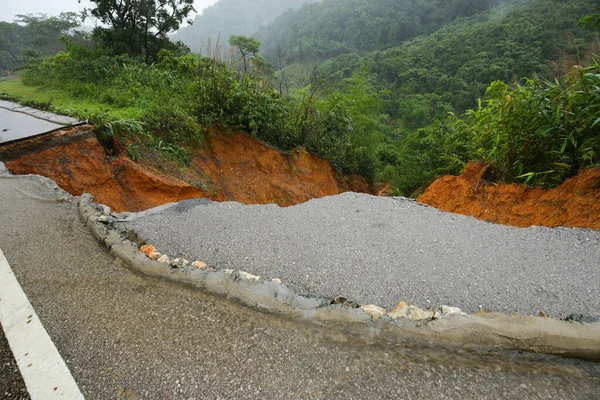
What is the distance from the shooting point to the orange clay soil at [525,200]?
2.49m

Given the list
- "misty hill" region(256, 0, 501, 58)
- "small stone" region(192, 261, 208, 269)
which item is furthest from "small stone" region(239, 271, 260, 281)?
"misty hill" region(256, 0, 501, 58)

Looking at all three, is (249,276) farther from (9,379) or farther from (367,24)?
(367,24)

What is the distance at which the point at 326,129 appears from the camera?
25.4ft

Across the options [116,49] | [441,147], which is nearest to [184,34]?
[116,49]

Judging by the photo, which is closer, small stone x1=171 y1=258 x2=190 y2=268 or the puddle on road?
the puddle on road

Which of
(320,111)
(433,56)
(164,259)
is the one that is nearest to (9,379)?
(164,259)

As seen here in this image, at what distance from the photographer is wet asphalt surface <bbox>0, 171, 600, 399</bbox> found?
1.30 meters

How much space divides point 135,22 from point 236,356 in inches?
471

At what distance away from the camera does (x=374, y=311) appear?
5.35ft

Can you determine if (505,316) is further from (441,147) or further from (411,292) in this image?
(441,147)

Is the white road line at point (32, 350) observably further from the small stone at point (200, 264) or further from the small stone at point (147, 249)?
the small stone at point (200, 264)

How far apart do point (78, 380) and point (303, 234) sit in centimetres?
160

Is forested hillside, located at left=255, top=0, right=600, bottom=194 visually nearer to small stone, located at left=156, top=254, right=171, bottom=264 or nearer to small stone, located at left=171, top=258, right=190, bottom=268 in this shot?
small stone, located at left=171, top=258, right=190, bottom=268

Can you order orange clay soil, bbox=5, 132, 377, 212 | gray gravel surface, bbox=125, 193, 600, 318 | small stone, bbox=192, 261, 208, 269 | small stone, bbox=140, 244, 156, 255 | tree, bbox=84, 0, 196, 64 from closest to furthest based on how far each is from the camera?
gray gravel surface, bbox=125, 193, 600, 318, small stone, bbox=192, 261, 208, 269, small stone, bbox=140, 244, 156, 255, orange clay soil, bbox=5, 132, 377, 212, tree, bbox=84, 0, 196, 64
